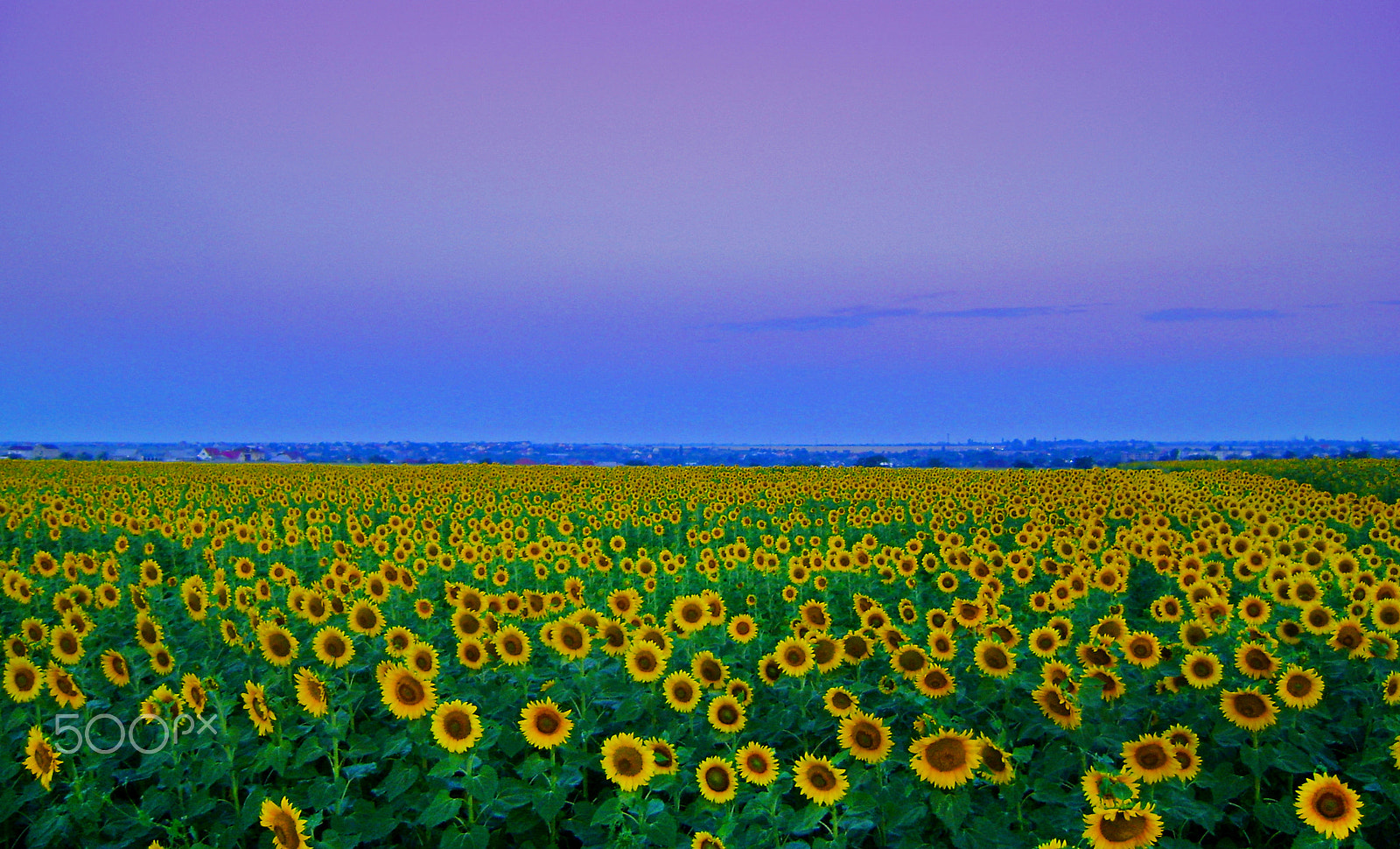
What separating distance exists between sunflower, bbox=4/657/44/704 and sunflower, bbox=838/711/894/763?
609 centimetres

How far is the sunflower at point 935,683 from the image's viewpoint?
6.00 metres

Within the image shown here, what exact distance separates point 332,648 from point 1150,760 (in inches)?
225

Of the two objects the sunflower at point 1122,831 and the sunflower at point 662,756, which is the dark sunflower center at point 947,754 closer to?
the sunflower at point 1122,831

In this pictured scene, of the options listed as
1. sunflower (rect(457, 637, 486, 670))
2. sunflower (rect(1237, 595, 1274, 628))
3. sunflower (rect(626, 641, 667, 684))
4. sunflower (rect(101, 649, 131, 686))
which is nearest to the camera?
sunflower (rect(626, 641, 667, 684))

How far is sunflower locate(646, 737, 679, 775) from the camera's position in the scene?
493 centimetres

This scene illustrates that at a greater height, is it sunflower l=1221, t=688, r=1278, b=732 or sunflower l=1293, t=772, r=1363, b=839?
sunflower l=1221, t=688, r=1278, b=732

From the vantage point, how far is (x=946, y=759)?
4875 mm

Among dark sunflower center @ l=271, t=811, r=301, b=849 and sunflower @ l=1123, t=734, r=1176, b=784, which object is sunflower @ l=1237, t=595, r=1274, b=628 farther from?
dark sunflower center @ l=271, t=811, r=301, b=849

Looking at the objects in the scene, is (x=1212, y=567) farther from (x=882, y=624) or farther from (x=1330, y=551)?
(x=882, y=624)

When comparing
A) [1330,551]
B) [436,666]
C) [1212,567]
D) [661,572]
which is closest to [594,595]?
[661,572]

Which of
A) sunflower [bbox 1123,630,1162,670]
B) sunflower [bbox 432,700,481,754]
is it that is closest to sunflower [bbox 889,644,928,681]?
sunflower [bbox 1123,630,1162,670]

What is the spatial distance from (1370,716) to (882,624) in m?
3.38

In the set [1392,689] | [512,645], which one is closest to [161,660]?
[512,645]

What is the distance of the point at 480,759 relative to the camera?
540 cm
